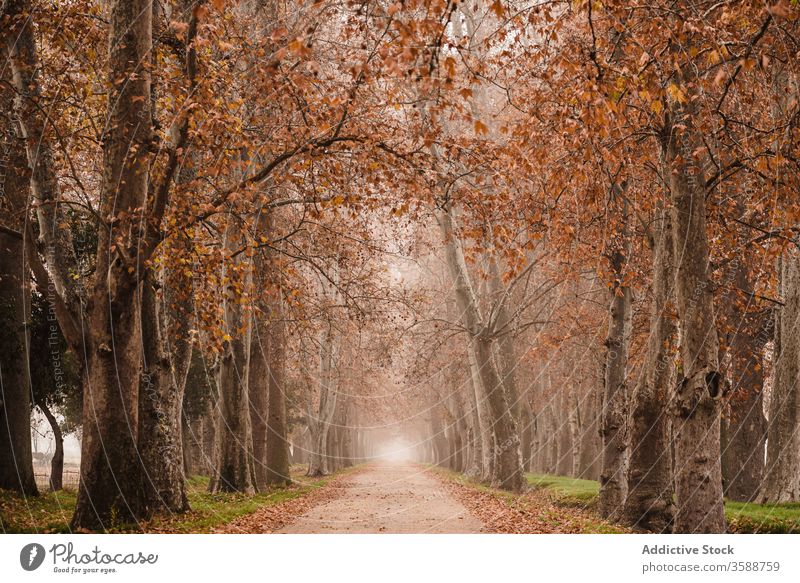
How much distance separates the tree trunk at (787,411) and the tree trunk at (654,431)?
2840 mm

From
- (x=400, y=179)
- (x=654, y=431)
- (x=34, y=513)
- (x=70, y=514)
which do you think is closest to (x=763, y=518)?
(x=654, y=431)

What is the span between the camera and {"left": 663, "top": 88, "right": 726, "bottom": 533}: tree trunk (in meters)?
7.85

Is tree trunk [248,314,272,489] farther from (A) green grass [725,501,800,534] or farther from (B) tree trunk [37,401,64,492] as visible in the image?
(A) green grass [725,501,800,534]

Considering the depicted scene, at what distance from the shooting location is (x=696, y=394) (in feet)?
25.9

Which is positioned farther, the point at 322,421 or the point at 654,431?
the point at 322,421

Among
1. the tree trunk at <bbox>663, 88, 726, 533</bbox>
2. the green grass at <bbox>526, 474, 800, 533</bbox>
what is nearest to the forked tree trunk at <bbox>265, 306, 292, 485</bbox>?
the green grass at <bbox>526, 474, 800, 533</bbox>

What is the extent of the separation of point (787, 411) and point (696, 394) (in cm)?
638

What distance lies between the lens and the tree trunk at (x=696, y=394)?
7848mm

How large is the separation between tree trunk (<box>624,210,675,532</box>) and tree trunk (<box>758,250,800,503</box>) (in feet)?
9.32

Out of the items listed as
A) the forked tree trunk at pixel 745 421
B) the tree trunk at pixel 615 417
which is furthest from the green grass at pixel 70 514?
the forked tree trunk at pixel 745 421

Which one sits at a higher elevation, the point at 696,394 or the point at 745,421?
the point at 696,394

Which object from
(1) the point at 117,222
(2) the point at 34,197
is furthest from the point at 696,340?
(2) the point at 34,197

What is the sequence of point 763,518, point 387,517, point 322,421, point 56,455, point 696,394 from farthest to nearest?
point 322,421, point 56,455, point 387,517, point 763,518, point 696,394

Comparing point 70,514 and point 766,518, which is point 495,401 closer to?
point 766,518
